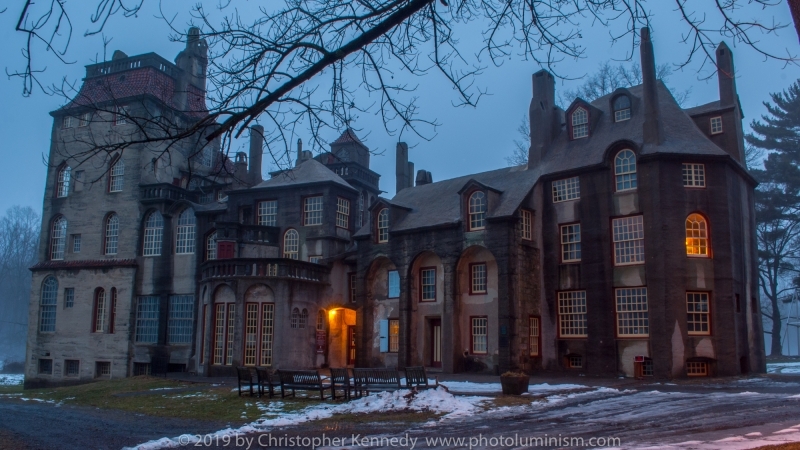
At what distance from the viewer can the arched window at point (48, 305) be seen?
42119 millimetres

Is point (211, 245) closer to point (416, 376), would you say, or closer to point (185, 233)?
point (185, 233)

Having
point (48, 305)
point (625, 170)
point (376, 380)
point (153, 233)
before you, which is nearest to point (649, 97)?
point (625, 170)

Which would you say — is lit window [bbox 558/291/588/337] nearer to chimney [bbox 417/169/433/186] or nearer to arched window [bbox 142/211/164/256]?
chimney [bbox 417/169/433/186]

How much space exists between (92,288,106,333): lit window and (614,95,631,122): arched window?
31.3 metres

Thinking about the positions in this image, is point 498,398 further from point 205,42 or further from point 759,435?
point 205,42

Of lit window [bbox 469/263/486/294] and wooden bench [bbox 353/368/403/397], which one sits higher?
lit window [bbox 469/263/486/294]

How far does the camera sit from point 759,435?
11.9 metres

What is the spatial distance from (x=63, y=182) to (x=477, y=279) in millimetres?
28805

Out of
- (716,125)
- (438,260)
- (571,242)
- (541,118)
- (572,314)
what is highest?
(541,118)

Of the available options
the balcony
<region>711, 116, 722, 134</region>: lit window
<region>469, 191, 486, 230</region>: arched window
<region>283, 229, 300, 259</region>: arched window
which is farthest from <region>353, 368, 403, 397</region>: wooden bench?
<region>711, 116, 722, 134</region>: lit window

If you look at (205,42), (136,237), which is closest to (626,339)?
(205,42)

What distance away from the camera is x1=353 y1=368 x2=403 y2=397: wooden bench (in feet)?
61.5

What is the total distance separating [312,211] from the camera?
126 ft

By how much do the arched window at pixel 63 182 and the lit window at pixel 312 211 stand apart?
16.9m
